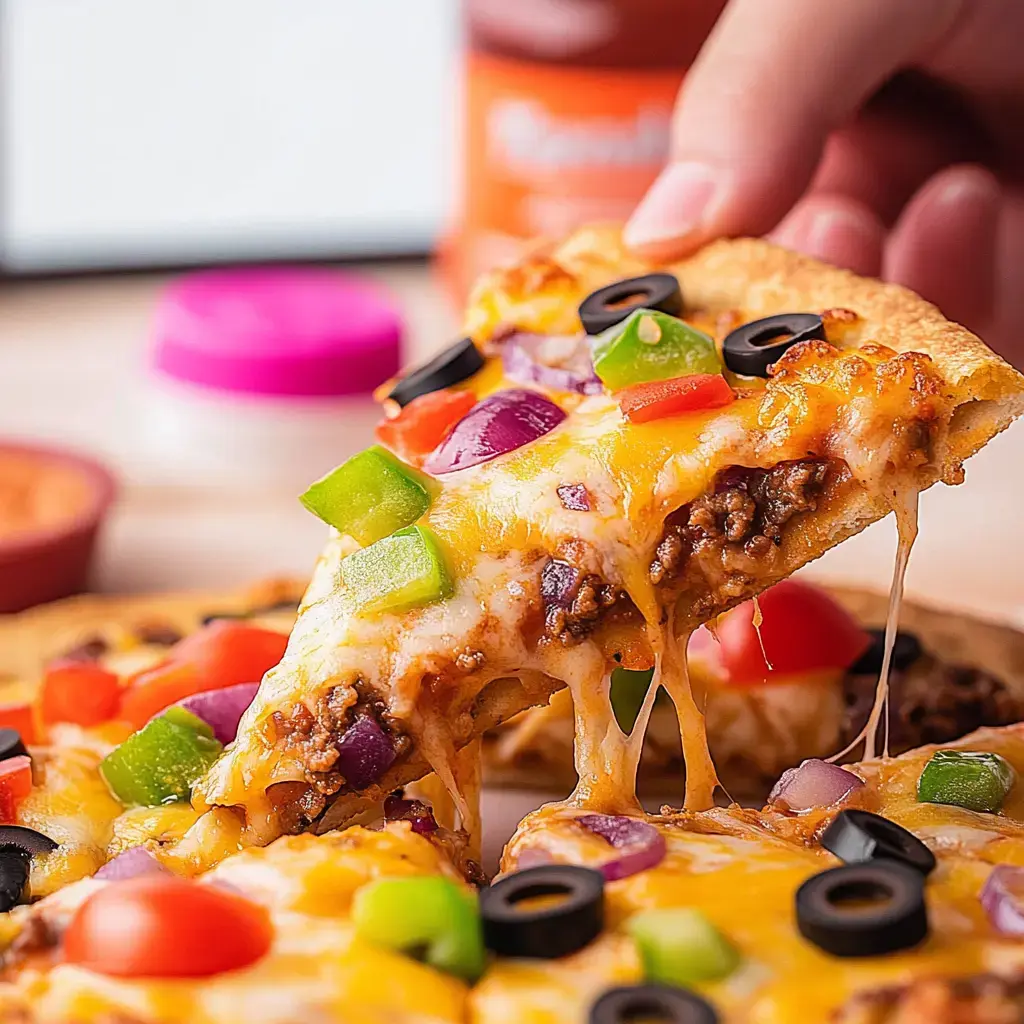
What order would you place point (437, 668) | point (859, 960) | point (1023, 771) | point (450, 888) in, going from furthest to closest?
1. point (1023, 771)
2. point (437, 668)
3. point (450, 888)
4. point (859, 960)

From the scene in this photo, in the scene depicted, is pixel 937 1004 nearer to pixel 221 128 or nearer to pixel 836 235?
pixel 836 235

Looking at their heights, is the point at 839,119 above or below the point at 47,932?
above

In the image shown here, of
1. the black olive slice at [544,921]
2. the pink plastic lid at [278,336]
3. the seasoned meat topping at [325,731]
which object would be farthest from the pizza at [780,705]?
the pink plastic lid at [278,336]

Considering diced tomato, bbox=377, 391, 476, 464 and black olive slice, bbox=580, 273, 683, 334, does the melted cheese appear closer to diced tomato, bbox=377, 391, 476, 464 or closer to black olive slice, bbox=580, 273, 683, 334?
diced tomato, bbox=377, 391, 476, 464

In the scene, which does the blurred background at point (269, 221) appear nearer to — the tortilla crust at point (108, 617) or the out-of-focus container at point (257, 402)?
the out-of-focus container at point (257, 402)

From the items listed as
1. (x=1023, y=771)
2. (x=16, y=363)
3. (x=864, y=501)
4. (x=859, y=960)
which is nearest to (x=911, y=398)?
(x=864, y=501)

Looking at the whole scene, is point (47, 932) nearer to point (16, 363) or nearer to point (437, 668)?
point (437, 668)

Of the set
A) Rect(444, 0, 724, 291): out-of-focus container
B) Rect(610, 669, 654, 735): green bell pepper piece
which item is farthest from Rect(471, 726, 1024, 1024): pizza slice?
Rect(444, 0, 724, 291): out-of-focus container

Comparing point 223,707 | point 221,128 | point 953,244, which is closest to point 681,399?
point 223,707
